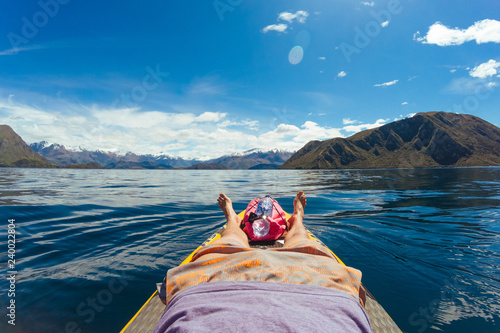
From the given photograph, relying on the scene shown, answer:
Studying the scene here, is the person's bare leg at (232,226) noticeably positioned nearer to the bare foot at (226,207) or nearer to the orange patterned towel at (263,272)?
the bare foot at (226,207)

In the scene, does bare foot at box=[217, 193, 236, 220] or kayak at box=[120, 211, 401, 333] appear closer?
kayak at box=[120, 211, 401, 333]

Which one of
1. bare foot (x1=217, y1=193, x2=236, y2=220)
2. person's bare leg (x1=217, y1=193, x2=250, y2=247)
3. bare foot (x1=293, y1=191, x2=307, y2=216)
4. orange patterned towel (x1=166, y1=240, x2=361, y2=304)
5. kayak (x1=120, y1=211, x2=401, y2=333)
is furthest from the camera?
bare foot (x1=293, y1=191, x2=307, y2=216)

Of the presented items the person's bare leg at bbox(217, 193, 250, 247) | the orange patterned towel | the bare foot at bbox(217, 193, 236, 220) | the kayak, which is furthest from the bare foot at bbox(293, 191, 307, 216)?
the orange patterned towel

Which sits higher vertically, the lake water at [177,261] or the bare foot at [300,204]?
the bare foot at [300,204]

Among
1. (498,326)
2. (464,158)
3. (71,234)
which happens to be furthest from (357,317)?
(464,158)

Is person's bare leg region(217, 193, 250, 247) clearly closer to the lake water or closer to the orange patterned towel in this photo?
the lake water

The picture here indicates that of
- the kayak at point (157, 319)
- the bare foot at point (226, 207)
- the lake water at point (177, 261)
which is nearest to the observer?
the kayak at point (157, 319)

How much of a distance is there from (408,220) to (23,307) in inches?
441

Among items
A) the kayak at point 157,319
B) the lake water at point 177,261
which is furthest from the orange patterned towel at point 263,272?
the lake water at point 177,261

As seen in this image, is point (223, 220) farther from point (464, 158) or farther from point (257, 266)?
point (464, 158)

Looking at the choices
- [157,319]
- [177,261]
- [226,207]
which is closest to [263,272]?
[157,319]

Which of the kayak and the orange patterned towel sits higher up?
the orange patterned towel

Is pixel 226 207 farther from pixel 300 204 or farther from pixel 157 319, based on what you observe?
pixel 157 319

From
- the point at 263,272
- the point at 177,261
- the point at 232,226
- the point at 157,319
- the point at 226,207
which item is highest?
the point at 263,272
